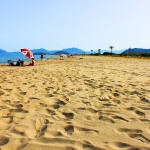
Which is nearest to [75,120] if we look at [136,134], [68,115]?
[68,115]

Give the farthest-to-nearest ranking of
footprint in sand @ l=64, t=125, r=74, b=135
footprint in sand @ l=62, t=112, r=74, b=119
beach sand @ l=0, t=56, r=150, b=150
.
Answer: footprint in sand @ l=62, t=112, r=74, b=119, footprint in sand @ l=64, t=125, r=74, b=135, beach sand @ l=0, t=56, r=150, b=150

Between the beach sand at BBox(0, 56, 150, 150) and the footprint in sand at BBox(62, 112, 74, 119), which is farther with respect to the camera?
the footprint in sand at BBox(62, 112, 74, 119)

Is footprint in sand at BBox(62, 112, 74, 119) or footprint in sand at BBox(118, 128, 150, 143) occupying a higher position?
footprint in sand at BBox(62, 112, 74, 119)

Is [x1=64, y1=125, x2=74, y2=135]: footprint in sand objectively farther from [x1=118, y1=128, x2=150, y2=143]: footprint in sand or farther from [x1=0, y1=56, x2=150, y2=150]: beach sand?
[x1=118, y1=128, x2=150, y2=143]: footprint in sand

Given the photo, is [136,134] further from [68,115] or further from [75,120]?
[68,115]

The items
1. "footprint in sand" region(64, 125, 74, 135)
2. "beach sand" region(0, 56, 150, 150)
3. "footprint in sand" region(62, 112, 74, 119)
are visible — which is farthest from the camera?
"footprint in sand" region(62, 112, 74, 119)

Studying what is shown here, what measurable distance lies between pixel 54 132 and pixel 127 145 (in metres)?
1.00

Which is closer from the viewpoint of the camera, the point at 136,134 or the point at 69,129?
the point at 136,134

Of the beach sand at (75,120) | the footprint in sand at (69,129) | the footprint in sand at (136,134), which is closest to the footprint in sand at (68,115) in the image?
the beach sand at (75,120)

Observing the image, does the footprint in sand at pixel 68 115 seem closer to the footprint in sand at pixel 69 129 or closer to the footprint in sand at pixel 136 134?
the footprint in sand at pixel 69 129

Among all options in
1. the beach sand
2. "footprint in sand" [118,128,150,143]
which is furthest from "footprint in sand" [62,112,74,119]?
"footprint in sand" [118,128,150,143]

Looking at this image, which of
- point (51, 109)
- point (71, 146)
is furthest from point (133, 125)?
point (51, 109)

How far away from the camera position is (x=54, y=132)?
3.28 m

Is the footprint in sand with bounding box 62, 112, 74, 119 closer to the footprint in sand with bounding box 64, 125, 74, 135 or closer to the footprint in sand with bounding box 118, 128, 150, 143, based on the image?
the footprint in sand with bounding box 64, 125, 74, 135
